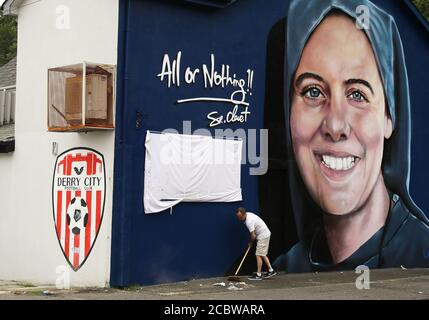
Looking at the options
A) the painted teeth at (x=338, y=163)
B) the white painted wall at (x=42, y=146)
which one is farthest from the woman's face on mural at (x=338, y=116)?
the white painted wall at (x=42, y=146)

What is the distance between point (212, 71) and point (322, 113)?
333cm

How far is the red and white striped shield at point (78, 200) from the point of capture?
16.8 meters

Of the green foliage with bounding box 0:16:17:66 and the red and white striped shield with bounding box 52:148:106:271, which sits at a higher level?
the green foliage with bounding box 0:16:17:66

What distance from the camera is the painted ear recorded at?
21.6 metres

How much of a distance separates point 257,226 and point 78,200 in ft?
12.8

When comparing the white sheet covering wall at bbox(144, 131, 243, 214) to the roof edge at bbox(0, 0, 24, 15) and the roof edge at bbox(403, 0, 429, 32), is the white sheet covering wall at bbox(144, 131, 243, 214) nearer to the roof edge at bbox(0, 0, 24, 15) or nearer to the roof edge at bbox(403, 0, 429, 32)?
the roof edge at bbox(0, 0, 24, 15)

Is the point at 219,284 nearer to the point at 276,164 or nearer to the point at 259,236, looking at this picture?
the point at 259,236

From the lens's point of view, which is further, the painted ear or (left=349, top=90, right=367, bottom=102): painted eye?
the painted ear

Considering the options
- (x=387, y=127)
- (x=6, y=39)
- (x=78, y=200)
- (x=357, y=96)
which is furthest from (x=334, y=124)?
(x=6, y=39)

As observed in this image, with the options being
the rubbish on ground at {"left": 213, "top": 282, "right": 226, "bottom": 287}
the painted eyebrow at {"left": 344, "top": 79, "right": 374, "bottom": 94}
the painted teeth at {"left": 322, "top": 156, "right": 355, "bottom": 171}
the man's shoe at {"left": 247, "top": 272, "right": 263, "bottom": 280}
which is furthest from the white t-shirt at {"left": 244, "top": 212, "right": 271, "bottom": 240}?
the painted eyebrow at {"left": 344, "top": 79, "right": 374, "bottom": 94}

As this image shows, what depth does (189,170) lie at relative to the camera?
17.6 meters

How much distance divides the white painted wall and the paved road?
643mm

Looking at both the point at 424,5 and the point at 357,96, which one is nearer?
the point at 357,96

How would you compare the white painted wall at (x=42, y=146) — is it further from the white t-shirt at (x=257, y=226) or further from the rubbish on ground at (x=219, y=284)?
the white t-shirt at (x=257, y=226)
